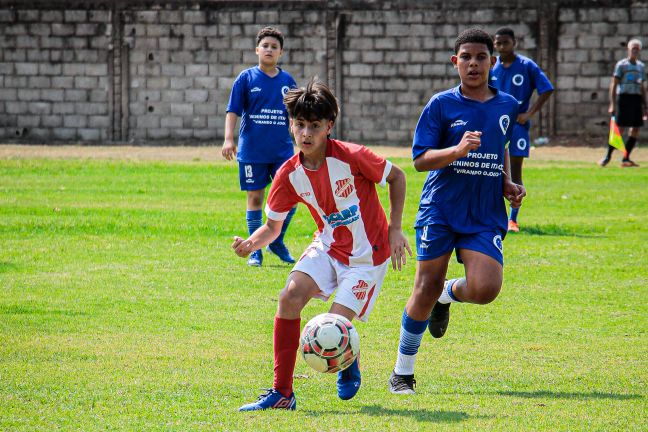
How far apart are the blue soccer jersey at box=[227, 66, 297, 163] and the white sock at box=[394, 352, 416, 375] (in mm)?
5258

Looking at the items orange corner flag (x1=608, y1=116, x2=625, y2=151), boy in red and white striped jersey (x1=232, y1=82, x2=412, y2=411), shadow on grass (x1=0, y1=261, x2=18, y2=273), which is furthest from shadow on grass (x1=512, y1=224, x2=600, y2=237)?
orange corner flag (x1=608, y1=116, x2=625, y2=151)

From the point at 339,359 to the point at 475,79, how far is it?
1.84 metres

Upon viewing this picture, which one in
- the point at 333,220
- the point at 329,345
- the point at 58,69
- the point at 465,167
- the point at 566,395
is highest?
the point at 58,69

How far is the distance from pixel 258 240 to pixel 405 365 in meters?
1.06

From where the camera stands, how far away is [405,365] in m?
6.25

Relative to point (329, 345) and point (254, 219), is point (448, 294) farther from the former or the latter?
point (254, 219)

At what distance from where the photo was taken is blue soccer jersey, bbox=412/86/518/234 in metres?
6.31

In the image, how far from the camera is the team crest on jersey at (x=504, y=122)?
6410mm

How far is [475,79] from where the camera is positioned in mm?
6371

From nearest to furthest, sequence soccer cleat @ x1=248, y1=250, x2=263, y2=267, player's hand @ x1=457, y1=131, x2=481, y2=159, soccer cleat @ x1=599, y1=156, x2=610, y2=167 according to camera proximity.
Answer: player's hand @ x1=457, y1=131, x2=481, y2=159 < soccer cleat @ x1=248, y1=250, x2=263, y2=267 < soccer cleat @ x1=599, y1=156, x2=610, y2=167

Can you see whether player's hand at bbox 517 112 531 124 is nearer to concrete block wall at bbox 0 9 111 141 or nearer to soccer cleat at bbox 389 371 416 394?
soccer cleat at bbox 389 371 416 394

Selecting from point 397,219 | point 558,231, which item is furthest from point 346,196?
point 558,231

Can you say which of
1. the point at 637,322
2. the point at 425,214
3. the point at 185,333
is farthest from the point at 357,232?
the point at 637,322

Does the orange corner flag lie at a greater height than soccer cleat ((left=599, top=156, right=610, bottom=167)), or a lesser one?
greater
